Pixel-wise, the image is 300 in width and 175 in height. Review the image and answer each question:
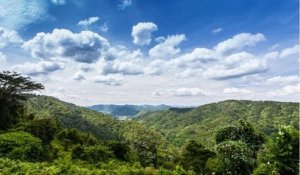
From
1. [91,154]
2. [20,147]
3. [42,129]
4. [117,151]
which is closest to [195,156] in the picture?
[117,151]

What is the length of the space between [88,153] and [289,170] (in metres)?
32.9

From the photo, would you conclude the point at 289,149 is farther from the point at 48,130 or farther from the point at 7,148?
the point at 48,130

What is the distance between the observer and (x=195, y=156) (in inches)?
2303

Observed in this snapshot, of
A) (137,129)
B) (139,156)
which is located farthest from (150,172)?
(137,129)

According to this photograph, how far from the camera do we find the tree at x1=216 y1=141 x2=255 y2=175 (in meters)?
36.0

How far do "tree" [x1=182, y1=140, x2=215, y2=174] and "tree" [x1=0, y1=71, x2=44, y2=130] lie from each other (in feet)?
95.6

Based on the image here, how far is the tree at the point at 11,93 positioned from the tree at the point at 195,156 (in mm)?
29154

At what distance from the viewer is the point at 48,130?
5584 centimetres

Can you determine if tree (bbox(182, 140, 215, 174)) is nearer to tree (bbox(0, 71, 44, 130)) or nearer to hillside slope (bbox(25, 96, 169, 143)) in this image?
tree (bbox(0, 71, 44, 130))

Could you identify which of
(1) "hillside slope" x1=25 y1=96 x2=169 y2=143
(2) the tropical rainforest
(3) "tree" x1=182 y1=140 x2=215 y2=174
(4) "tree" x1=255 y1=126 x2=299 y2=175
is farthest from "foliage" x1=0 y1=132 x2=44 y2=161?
(1) "hillside slope" x1=25 y1=96 x2=169 y2=143

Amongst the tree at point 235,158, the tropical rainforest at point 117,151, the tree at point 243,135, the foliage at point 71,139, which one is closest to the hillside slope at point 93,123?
the foliage at point 71,139

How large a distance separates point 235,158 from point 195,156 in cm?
2312

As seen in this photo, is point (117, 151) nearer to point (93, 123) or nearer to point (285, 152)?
point (285, 152)

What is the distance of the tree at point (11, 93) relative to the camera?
52688 millimetres
